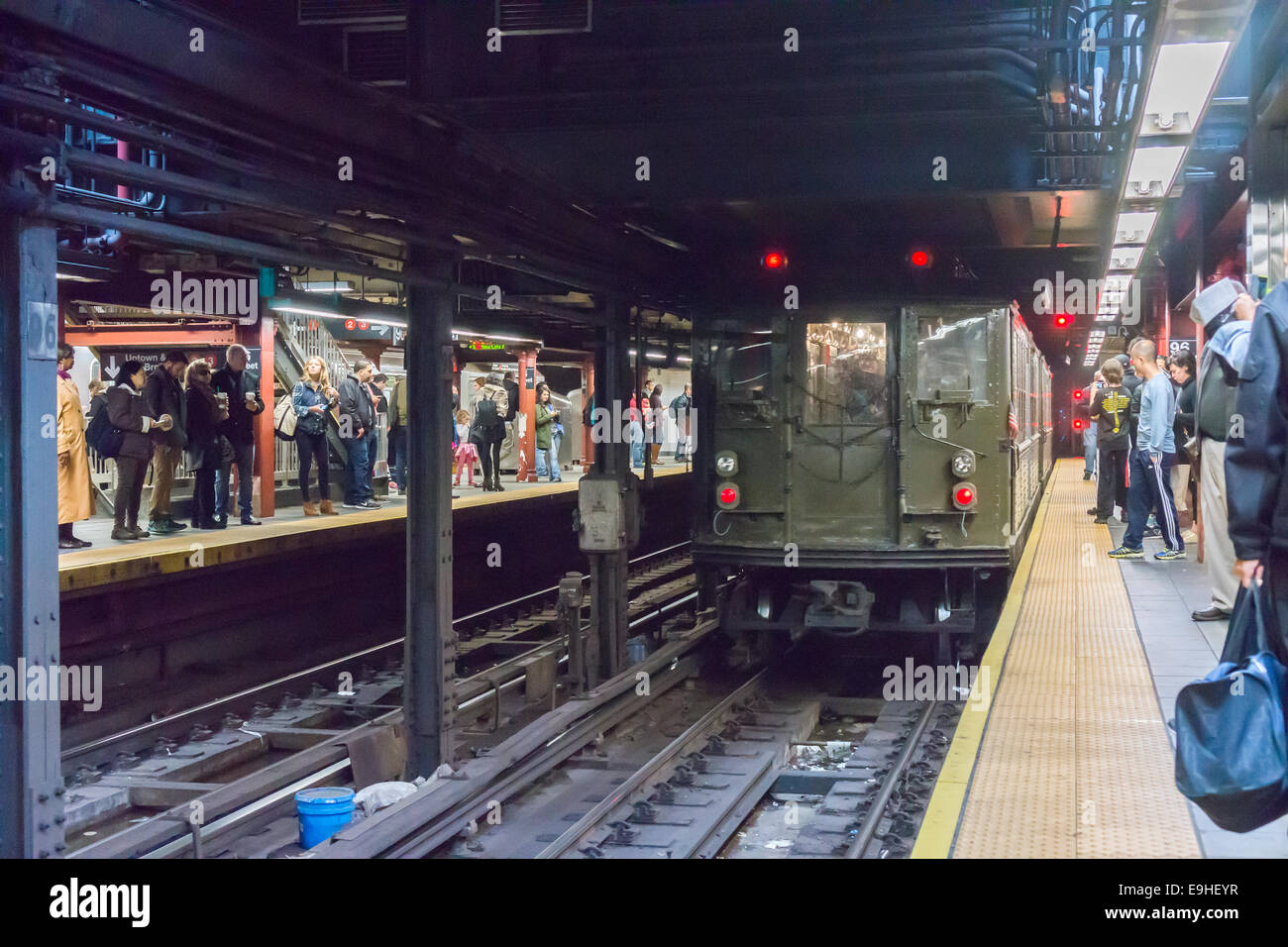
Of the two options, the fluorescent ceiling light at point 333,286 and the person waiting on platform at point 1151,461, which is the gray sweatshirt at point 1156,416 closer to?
the person waiting on platform at point 1151,461

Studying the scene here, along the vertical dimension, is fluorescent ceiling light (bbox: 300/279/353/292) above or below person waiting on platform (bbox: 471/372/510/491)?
above

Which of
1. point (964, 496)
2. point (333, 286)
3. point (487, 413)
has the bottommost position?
point (964, 496)

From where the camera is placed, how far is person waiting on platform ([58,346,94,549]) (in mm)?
10500

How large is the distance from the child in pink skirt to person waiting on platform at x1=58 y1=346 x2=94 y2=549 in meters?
9.59

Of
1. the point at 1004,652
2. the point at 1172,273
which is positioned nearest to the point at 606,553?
the point at 1004,652

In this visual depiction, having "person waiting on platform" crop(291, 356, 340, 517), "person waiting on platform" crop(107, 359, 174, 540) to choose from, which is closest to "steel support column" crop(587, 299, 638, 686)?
"person waiting on platform" crop(107, 359, 174, 540)

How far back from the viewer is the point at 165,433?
1188 centimetres

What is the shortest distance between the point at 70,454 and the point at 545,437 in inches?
477

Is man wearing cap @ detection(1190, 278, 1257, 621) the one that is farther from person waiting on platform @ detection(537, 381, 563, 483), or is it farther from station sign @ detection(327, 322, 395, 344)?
station sign @ detection(327, 322, 395, 344)

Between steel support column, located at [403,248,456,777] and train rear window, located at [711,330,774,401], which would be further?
train rear window, located at [711,330,774,401]

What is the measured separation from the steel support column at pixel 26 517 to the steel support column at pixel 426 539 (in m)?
2.86

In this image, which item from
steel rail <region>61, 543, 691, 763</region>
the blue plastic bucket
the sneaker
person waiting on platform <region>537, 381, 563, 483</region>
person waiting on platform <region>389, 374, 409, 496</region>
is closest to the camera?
the blue plastic bucket

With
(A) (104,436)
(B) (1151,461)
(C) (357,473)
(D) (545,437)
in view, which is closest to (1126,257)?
(B) (1151,461)

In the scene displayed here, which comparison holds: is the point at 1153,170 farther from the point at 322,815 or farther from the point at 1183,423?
the point at 322,815
